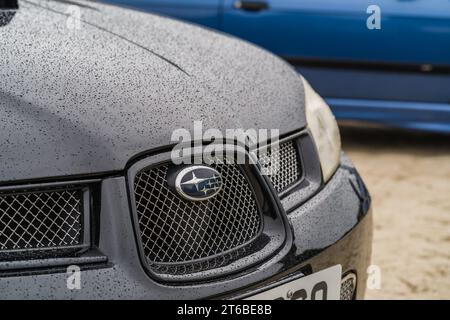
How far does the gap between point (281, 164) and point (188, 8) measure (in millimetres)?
2838

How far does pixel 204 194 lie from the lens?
1.89 metres

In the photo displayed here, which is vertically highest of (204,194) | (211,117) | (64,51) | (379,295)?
(64,51)

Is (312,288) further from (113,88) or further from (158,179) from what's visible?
(113,88)

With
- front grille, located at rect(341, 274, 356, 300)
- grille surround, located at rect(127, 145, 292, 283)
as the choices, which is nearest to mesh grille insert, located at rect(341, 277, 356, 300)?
front grille, located at rect(341, 274, 356, 300)

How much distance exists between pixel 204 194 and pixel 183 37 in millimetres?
841

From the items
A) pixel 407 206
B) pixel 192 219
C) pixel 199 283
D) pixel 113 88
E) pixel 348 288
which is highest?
pixel 113 88

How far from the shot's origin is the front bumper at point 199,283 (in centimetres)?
168

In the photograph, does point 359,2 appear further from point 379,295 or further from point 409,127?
point 379,295

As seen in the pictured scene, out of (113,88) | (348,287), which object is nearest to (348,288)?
(348,287)

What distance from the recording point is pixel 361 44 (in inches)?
188

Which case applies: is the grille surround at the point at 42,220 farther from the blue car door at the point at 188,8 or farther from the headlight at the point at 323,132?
the blue car door at the point at 188,8

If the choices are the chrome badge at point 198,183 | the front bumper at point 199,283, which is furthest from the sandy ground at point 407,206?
the chrome badge at point 198,183

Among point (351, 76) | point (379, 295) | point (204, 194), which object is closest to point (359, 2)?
point (351, 76)

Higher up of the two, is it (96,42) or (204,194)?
(96,42)
